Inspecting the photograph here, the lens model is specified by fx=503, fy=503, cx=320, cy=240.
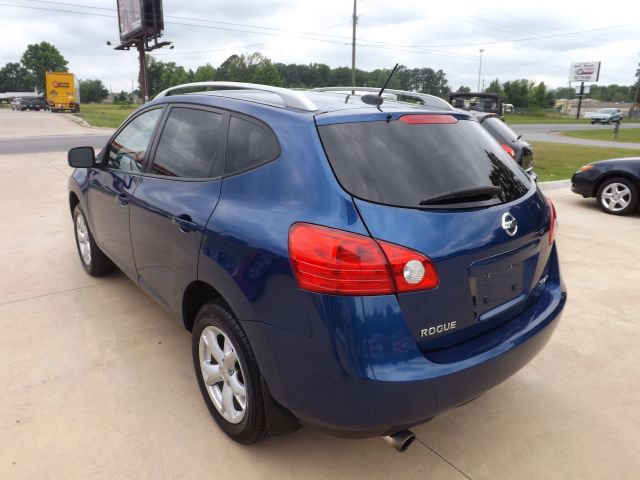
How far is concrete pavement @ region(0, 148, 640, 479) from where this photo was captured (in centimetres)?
238

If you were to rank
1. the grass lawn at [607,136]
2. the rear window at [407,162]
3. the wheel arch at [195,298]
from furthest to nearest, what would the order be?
the grass lawn at [607,136], the wheel arch at [195,298], the rear window at [407,162]

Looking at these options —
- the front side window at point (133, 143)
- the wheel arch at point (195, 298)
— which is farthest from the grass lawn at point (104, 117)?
the wheel arch at point (195, 298)

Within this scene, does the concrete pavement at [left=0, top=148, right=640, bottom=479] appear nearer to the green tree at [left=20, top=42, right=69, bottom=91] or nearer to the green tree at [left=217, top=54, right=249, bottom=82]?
the green tree at [left=217, top=54, right=249, bottom=82]

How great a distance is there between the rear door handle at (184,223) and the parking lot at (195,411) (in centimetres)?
101

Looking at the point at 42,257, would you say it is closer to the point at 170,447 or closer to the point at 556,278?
the point at 170,447

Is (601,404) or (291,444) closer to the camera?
(291,444)

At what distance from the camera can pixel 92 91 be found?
118 meters

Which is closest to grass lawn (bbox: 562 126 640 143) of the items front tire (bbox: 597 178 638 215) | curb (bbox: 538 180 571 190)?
curb (bbox: 538 180 571 190)

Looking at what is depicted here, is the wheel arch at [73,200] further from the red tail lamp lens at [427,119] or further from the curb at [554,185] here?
the curb at [554,185]

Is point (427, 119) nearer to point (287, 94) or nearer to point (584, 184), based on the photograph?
point (287, 94)

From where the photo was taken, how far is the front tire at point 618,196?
754 centimetres

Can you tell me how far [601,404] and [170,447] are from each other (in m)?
2.40

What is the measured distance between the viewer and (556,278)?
8.95 ft

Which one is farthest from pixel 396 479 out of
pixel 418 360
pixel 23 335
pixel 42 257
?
pixel 42 257
